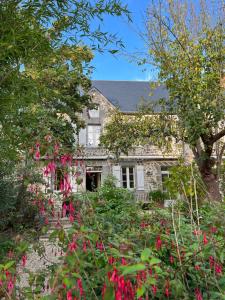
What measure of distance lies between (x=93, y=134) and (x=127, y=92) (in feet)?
16.1

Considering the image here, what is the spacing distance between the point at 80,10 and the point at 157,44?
9673 millimetres

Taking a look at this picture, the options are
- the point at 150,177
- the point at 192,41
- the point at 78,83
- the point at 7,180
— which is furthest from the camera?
the point at 150,177

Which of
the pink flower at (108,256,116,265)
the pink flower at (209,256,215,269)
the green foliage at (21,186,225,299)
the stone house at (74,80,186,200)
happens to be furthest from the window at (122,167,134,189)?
the pink flower at (108,256,116,265)

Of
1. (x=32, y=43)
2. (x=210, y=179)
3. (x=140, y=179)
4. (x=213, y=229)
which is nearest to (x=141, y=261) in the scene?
(x=213, y=229)

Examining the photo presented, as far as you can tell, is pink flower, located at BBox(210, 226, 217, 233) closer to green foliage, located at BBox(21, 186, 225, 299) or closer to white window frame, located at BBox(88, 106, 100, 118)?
green foliage, located at BBox(21, 186, 225, 299)

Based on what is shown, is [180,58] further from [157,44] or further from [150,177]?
[150,177]

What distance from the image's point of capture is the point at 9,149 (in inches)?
122

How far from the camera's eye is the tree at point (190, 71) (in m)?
10.2

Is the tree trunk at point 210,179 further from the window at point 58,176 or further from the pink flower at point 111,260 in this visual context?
the pink flower at point 111,260

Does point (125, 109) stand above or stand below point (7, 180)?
above

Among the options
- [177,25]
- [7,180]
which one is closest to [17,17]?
[7,180]

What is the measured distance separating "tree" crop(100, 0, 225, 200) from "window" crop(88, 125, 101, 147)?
8590 millimetres

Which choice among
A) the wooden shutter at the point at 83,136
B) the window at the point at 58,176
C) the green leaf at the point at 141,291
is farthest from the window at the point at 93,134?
the green leaf at the point at 141,291

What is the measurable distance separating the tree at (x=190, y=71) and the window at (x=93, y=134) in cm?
859
